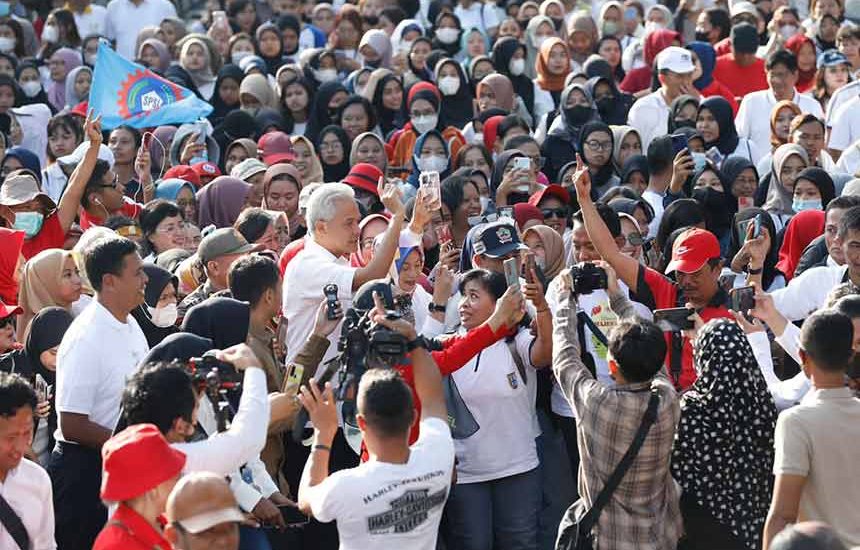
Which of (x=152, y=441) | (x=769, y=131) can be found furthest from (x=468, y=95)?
(x=152, y=441)

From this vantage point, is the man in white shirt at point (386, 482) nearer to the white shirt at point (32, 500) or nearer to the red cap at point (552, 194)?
the white shirt at point (32, 500)

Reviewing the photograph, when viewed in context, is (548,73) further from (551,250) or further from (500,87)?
(551,250)

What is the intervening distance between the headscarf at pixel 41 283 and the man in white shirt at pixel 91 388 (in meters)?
1.30

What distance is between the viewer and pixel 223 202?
386 inches

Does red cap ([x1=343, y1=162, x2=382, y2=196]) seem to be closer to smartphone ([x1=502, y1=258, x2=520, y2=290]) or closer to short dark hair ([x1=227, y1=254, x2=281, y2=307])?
smartphone ([x1=502, y1=258, x2=520, y2=290])

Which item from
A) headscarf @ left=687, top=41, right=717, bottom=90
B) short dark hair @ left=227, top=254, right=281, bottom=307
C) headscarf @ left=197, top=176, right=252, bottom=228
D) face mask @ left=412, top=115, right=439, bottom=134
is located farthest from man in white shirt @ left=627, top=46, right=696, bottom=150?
short dark hair @ left=227, top=254, right=281, bottom=307

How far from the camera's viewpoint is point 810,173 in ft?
31.4

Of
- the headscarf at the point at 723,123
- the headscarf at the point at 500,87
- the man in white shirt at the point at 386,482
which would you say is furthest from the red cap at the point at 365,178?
the man in white shirt at the point at 386,482

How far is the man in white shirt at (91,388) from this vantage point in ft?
18.6

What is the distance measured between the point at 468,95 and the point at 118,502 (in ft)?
31.9

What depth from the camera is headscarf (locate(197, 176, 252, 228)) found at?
32.2 ft

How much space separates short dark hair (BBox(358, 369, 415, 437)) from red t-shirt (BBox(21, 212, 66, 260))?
4333mm

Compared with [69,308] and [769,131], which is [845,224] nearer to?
[69,308]

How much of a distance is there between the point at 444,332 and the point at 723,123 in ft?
17.6
